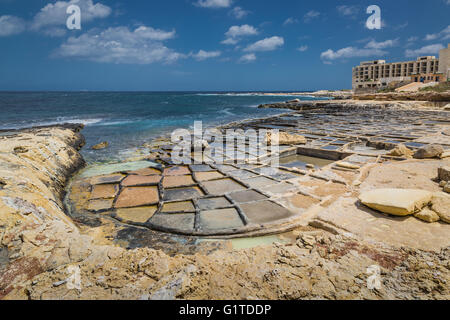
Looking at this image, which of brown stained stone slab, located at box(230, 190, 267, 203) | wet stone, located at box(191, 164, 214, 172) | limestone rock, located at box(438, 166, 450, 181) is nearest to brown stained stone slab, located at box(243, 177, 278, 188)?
brown stained stone slab, located at box(230, 190, 267, 203)

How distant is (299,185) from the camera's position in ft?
19.9

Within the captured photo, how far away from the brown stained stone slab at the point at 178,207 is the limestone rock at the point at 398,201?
10.6ft

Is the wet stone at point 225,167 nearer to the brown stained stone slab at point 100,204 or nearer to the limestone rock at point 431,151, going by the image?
the brown stained stone slab at point 100,204

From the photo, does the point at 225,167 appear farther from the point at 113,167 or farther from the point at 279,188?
the point at 113,167

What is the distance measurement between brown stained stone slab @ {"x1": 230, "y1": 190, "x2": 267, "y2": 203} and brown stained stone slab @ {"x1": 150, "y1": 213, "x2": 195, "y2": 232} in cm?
112

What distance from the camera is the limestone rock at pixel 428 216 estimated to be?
3.72m

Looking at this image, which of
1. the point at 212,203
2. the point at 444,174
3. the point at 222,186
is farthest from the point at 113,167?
the point at 444,174

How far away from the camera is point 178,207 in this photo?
5.35 metres

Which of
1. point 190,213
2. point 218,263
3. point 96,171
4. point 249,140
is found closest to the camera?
point 218,263

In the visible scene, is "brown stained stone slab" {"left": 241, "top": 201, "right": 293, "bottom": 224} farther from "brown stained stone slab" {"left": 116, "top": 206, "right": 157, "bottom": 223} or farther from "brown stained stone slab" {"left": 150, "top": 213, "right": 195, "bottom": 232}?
"brown stained stone slab" {"left": 116, "top": 206, "right": 157, "bottom": 223}

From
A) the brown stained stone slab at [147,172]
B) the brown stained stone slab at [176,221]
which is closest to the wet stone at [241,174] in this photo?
the brown stained stone slab at [147,172]
